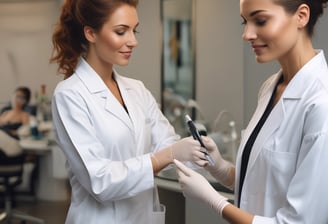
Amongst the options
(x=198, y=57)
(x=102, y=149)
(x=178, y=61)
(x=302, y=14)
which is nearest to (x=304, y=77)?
(x=302, y=14)

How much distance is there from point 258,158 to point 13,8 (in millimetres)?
3278

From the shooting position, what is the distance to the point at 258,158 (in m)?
1.15

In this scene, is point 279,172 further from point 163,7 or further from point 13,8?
point 13,8

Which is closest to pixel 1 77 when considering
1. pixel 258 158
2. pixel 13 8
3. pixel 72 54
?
pixel 13 8

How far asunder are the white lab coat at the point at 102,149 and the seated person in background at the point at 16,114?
7.85 feet

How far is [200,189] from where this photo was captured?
124cm

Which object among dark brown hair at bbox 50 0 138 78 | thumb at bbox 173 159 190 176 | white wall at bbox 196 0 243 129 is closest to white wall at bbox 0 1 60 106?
white wall at bbox 196 0 243 129

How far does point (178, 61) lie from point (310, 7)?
2311 mm

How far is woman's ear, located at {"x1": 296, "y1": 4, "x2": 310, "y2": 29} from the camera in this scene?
3.65 feet

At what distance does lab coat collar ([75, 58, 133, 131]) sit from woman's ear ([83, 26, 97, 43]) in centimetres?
7

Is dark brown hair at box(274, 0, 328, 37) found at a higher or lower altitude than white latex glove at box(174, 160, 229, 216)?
higher

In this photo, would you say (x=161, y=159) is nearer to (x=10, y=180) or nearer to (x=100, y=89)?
(x=100, y=89)

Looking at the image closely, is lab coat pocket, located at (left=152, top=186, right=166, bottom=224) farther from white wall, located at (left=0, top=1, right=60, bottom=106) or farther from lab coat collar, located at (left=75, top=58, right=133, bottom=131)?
white wall, located at (left=0, top=1, right=60, bottom=106)

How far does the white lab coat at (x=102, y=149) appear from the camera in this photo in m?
1.38
